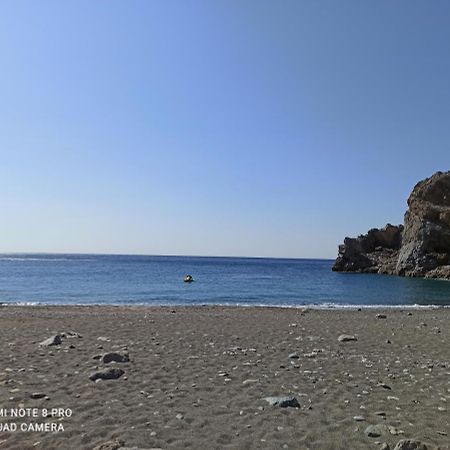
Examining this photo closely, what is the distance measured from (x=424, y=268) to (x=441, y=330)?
71011mm

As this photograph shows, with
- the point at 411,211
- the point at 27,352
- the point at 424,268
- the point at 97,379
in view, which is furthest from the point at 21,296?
the point at 411,211

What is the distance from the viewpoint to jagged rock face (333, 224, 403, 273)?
105312 mm

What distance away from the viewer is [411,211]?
95.5 meters

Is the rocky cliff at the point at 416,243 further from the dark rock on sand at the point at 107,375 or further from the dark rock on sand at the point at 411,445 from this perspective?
the dark rock on sand at the point at 411,445

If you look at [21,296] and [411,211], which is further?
[411,211]

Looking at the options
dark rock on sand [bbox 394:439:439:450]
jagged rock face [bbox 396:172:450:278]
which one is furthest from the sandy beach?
jagged rock face [bbox 396:172:450:278]

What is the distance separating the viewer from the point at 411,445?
533 cm

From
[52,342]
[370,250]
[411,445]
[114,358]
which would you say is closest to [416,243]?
[370,250]

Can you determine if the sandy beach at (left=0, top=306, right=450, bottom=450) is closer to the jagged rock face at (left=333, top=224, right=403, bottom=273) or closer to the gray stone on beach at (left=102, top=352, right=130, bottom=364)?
the gray stone on beach at (left=102, top=352, right=130, bottom=364)

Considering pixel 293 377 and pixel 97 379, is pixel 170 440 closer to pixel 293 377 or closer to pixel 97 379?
pixel 97 379

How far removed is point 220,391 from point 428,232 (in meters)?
86.7

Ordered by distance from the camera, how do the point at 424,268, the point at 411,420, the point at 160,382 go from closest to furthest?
the point at 411,420
the point at 160,382
the point at 424,268

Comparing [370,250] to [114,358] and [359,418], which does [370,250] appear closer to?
[114,358]

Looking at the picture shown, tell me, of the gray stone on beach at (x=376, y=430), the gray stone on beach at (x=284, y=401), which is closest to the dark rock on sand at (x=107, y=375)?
the gray stone on beach at (x=284, y=401)
